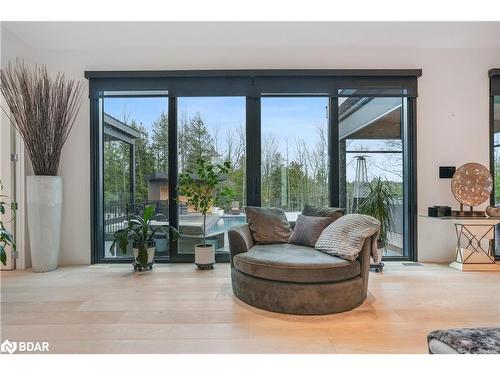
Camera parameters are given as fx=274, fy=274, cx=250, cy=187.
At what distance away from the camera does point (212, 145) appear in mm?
3984

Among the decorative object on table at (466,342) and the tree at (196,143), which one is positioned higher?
the tree at (196,143)

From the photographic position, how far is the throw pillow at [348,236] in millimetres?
2398

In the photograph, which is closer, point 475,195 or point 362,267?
point 362,267

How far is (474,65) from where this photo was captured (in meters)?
3.84

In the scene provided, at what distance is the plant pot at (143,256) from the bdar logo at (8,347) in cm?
159

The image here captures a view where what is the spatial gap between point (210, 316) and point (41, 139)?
2.96m

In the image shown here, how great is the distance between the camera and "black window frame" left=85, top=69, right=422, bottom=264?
376 centimetres

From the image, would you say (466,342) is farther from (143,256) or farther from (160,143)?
(160,143)

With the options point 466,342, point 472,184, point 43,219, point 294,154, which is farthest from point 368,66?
point 43,219

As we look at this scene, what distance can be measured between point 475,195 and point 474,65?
1847mm

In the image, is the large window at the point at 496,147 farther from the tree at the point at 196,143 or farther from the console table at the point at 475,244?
the tree at the point at 196,143

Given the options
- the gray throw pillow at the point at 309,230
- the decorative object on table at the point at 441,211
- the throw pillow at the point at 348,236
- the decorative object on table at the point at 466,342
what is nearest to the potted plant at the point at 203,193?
the gray throw pillow at the point at 309,230
